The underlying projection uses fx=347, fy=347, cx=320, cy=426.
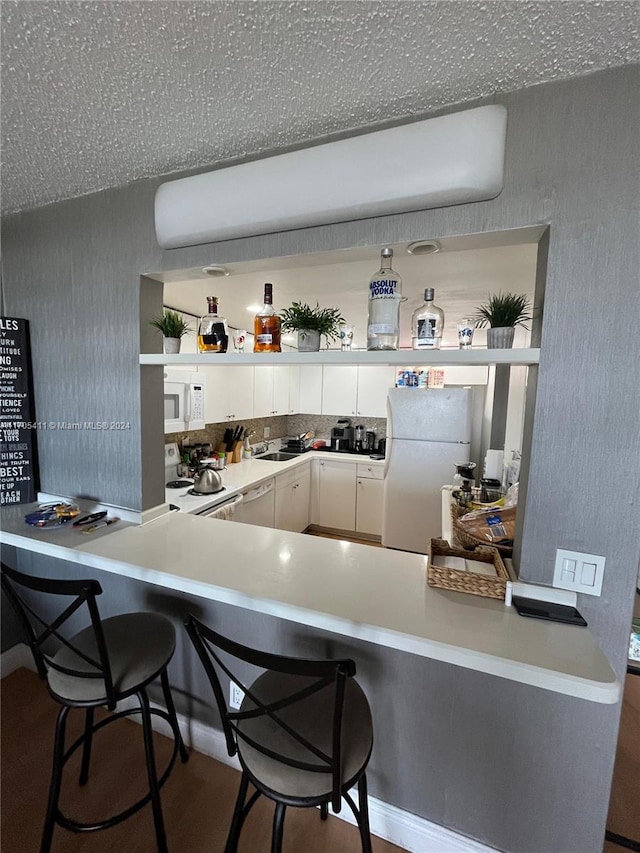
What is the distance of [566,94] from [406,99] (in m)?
0.38

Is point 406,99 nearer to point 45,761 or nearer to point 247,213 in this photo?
point 247,213

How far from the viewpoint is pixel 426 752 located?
111 cm

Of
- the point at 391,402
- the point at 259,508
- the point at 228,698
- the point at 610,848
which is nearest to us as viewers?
the point at 610,848

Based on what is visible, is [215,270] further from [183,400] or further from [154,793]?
[154,793]

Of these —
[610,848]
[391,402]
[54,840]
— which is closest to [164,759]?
[54,840]

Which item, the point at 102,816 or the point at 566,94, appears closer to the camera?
the point at 566,94

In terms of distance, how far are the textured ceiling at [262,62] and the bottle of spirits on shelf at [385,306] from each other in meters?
0.41

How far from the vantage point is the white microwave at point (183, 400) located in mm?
2428

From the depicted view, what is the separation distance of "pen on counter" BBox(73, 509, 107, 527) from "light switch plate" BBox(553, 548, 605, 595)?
1.60 meters

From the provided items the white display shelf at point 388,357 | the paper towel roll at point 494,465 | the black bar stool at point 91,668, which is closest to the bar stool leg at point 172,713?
the black bar stool at point 91,668

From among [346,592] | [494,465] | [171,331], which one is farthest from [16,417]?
[494,465]

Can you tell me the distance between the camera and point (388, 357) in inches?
39.0

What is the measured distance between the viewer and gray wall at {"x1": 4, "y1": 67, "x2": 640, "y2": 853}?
84 cm

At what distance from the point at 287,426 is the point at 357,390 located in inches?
50.1
